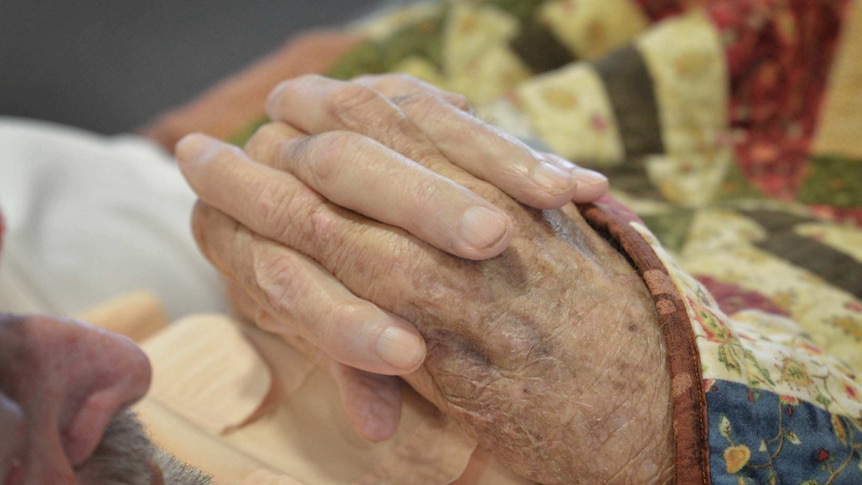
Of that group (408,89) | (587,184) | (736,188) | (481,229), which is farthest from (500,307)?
(736,188)

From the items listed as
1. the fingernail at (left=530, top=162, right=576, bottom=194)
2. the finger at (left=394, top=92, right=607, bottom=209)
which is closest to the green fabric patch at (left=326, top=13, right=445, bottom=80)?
the finger at (left=394, top=92, right=607, bottom=209)

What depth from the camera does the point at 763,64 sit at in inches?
57.2

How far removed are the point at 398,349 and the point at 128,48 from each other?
2959 millimetres

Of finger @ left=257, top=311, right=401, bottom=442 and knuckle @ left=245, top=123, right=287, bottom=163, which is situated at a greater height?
knuckle @ left=245, top=123, right=287, bottom=163

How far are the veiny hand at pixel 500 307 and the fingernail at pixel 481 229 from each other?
0.02 meters

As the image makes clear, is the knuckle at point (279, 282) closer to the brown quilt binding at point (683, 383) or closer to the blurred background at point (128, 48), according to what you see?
the brown quilt binding at point (683, 383)

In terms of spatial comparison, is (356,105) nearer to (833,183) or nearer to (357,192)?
(357,192)

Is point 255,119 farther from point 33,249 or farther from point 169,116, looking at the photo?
point 33,249

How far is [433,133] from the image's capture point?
2.42 feet

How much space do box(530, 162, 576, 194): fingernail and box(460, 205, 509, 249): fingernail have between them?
8 centimetres

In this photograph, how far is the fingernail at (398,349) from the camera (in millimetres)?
619

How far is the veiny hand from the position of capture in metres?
0.64

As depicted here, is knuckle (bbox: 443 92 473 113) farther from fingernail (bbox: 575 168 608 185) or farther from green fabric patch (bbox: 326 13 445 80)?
green fabric patch (bbox: 326 13 445 80)

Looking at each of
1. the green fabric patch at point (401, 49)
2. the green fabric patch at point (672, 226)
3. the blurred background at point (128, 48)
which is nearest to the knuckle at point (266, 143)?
the green fabric patch at point (672, 226)
